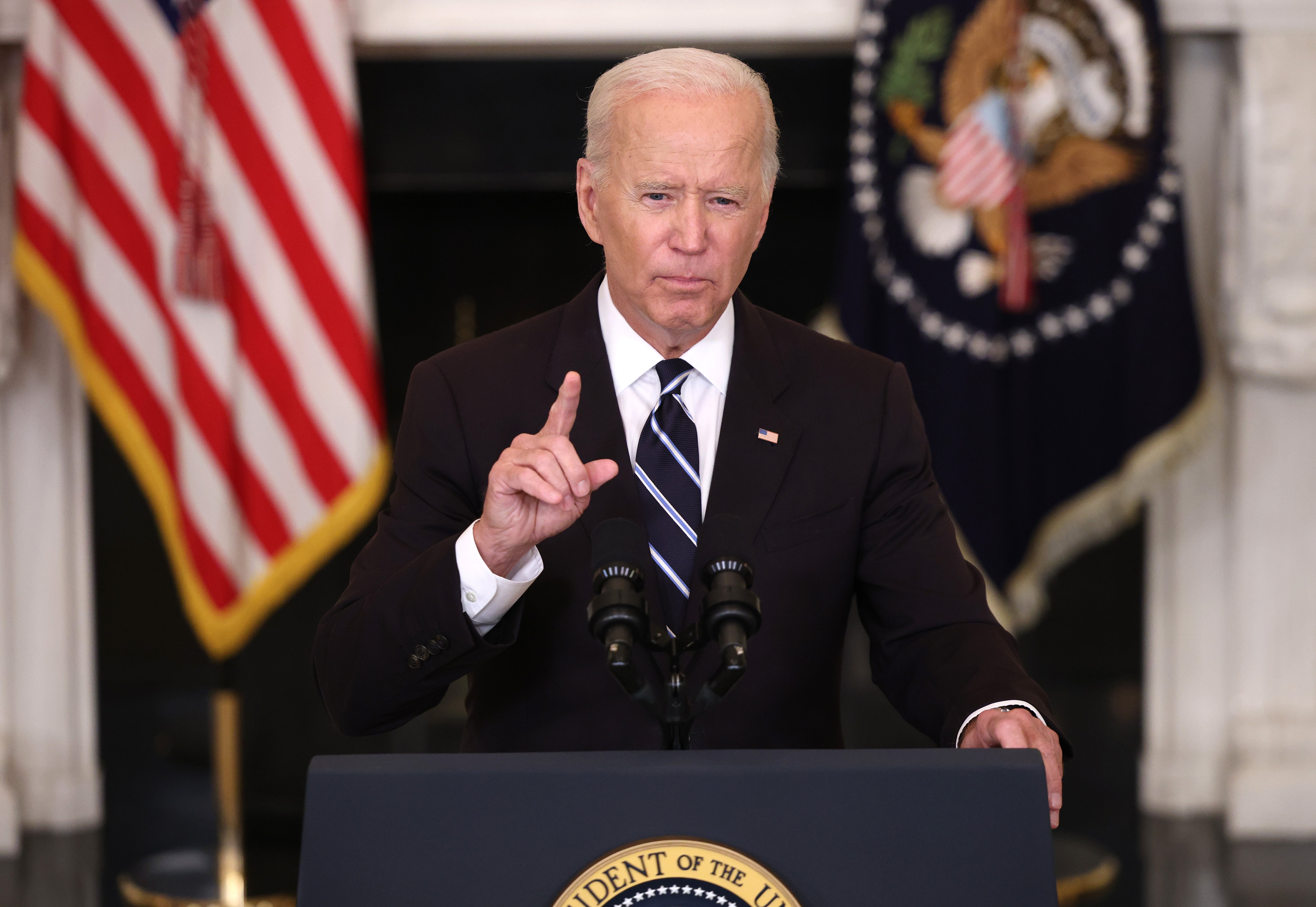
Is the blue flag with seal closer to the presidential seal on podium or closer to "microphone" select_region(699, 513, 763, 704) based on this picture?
"microphone" select_region(699, 513, 763, 704)

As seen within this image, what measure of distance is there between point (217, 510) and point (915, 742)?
7.15 feet

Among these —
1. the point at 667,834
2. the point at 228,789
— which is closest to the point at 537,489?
the point at 667,834

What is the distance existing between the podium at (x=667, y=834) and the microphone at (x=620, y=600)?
0.25ft

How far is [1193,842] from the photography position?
12.8 ft

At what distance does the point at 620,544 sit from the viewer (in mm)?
1128

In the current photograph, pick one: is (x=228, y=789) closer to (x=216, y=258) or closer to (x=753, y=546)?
(x=216, y=258)

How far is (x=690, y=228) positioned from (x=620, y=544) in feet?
1.54

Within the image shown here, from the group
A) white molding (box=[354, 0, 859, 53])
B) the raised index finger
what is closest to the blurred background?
white molding (box=[354, 0, 859, 53])

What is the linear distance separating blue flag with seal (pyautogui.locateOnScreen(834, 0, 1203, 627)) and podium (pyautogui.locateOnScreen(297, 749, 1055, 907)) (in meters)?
2.58

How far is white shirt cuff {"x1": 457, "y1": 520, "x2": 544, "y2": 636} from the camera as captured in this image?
1321 mm

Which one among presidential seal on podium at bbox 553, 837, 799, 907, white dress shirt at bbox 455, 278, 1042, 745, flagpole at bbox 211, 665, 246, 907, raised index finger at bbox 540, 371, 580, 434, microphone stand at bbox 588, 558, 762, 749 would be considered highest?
white dress shirt at bbox 455, 278, 1042, 745

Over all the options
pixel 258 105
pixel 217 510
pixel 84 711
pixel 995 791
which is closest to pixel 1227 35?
pixel 258 105

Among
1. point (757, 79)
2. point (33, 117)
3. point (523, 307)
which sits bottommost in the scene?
point (757, 79)

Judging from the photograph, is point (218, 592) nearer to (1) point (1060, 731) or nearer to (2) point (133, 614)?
(2) point (133, 614)
